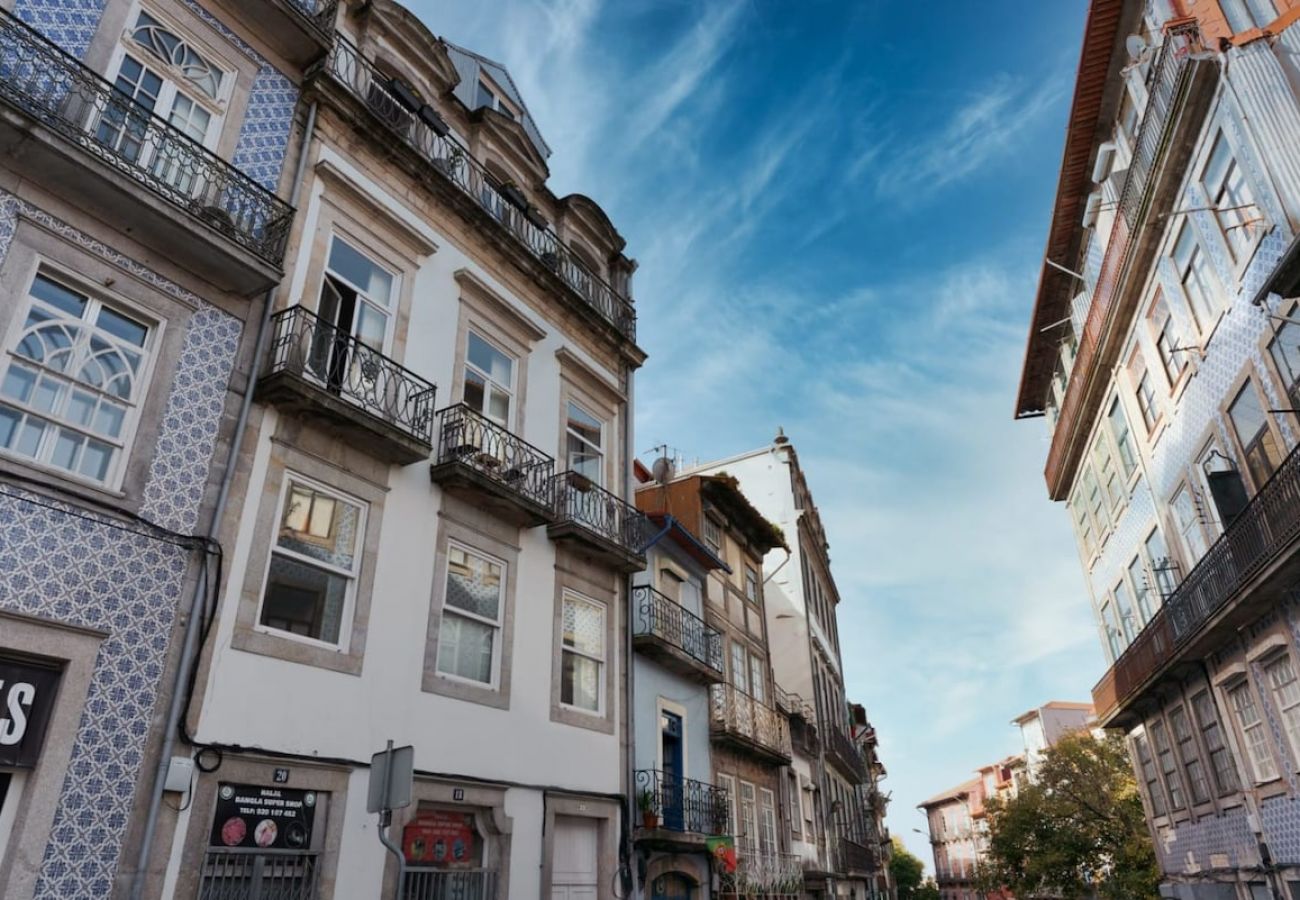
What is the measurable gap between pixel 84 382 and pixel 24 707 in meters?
2.59

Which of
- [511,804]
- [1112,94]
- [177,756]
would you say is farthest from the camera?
[1112,94]

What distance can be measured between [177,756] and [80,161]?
4850 millimetres

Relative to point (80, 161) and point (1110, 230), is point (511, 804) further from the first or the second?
point (1110, 230)

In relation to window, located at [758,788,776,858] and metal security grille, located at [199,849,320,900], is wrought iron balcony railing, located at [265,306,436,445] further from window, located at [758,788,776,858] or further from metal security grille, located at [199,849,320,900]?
window, located at [758,788,776,858]

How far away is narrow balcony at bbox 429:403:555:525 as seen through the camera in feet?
33.0

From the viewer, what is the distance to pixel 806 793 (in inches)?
894

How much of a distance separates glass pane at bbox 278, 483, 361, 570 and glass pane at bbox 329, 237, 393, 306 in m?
2.82

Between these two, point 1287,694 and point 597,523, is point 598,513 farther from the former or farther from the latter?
point 1287,694

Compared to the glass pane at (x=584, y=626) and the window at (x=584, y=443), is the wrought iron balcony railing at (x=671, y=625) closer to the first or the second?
the glass pane at (x=584, y=626)

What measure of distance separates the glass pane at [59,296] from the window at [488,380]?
4684 mm

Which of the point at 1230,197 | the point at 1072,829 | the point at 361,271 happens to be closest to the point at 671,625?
the point at 361,271

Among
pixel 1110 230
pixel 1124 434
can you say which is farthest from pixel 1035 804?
pixel 1110 230

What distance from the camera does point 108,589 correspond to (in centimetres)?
661

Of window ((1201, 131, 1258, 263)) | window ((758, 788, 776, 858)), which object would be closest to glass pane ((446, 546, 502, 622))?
window ((758, 788, 776, 858))
